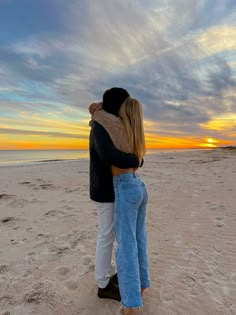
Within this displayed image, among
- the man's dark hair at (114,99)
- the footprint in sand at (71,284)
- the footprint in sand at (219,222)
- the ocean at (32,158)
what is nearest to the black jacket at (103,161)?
the man's dark hair at (114,99)

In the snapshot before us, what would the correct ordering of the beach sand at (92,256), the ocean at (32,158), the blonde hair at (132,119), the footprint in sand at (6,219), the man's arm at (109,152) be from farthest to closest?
the ocean at (32,158) → the footprint in sand at (6,219) → the beach sand at (92,256) → the blonde hair at (132,119) → the man's arm at (109,152)

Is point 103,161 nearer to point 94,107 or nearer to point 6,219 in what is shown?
point 94,107

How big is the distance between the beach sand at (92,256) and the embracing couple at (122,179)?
58 centimetres

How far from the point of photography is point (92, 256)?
3.85m

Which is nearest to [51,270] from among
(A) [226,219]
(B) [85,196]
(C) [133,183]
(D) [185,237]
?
(C) [133,183]

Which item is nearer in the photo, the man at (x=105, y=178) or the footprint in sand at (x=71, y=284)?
the man at (x=105, y=178)

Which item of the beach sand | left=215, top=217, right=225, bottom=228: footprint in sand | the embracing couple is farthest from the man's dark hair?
left=215, top=217, right=225, bottom=228: footprint in sand

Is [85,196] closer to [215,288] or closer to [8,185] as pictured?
[8,185]

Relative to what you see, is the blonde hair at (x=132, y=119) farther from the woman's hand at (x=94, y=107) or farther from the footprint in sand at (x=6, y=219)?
the footprint in sand at (x=6, y=219)

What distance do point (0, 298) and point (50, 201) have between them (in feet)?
13.9

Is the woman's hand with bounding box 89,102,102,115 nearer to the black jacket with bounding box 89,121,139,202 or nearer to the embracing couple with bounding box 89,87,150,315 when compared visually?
the embracing couple with bounding box 89,87,150,315

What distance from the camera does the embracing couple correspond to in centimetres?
239

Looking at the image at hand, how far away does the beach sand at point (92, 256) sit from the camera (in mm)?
2832

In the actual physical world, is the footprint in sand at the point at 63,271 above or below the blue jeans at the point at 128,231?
below
